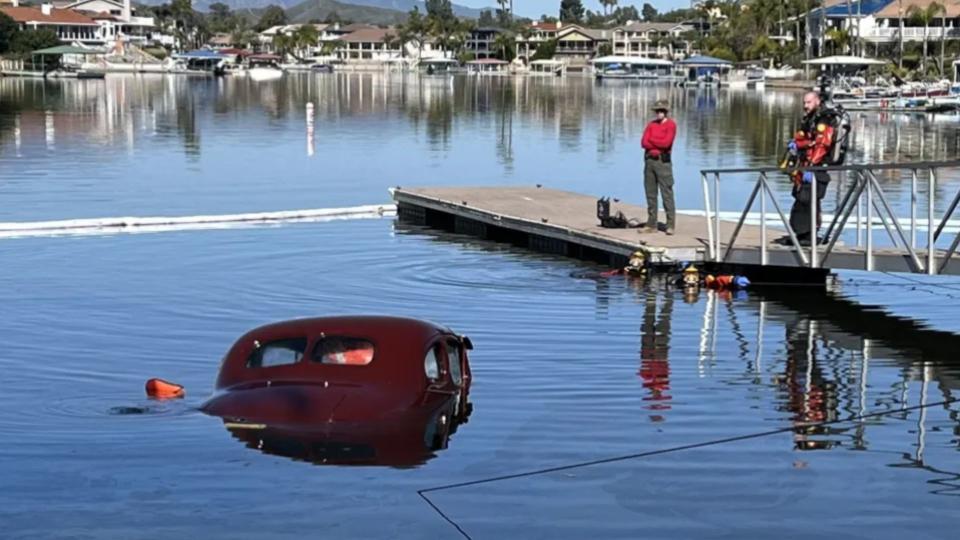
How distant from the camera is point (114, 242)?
96.3 ft

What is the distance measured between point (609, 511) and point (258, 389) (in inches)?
153

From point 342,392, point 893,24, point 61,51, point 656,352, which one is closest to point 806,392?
point 656,352

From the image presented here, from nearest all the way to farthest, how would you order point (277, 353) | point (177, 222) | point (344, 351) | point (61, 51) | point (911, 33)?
point (344, 351)
point (277, 353)
point (177, 222)
point (911, 33)
point (61, 51)

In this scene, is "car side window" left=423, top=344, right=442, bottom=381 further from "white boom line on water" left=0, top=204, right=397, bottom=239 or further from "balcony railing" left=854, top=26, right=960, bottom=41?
"balcony railing" left=854, top=26, right=960, bottom=41

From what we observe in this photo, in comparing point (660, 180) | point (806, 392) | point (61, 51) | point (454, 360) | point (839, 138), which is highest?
point (61, 51)

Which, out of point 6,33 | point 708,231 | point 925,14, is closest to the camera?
point 708,231

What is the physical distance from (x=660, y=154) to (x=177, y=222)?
11.3 meters

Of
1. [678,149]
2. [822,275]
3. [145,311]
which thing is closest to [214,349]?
[145,311]

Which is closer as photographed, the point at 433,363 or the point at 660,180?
the point at 433,363

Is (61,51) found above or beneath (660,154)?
above

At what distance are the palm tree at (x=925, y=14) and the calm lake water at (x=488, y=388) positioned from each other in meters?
106

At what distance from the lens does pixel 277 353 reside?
15.1 metres

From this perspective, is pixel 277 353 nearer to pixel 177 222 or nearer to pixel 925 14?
pixel 177 222

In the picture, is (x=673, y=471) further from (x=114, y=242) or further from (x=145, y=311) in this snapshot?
(x=114, y=242)
